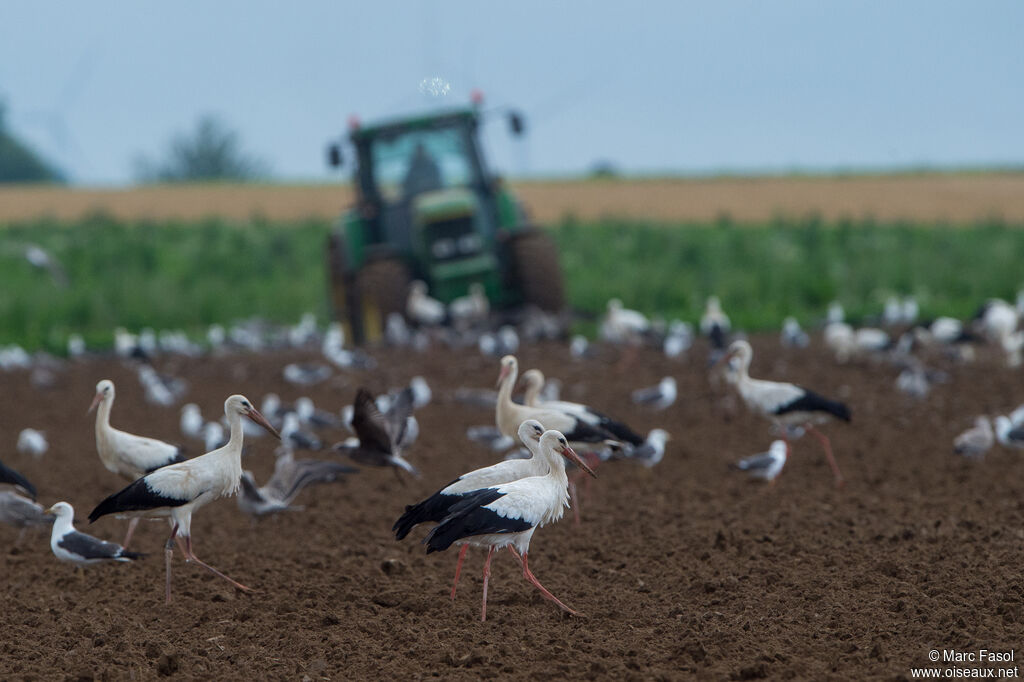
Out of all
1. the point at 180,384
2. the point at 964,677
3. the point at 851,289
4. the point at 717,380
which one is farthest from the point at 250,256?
the point at 964,677

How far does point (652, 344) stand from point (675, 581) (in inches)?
486

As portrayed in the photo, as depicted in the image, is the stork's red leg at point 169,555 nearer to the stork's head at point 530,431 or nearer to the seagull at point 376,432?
the seagull at point 376,432

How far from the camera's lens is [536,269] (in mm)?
20125

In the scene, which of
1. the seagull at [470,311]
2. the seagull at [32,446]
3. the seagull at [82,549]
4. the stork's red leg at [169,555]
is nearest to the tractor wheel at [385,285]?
the seagull at [470,311]

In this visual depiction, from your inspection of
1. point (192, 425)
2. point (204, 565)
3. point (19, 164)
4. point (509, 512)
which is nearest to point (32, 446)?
point (192, 425)

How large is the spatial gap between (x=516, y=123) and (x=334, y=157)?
2833 mm

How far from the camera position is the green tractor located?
19906 millimetres

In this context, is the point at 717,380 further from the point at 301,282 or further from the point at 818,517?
the point at 301,282

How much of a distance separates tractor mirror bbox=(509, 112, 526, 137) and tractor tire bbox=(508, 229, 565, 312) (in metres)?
1.62

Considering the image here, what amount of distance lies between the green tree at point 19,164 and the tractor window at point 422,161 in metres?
77.2

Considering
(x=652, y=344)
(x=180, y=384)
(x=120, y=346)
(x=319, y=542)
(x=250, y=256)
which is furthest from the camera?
(x=250, y=256)

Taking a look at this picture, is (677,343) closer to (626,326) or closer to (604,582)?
(626,326)

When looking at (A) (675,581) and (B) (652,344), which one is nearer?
(A) (675,581)

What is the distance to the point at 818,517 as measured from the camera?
359 inches
